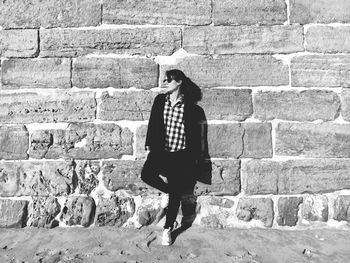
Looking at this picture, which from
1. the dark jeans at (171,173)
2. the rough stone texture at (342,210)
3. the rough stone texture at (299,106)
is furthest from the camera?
the rough stone texture at (299,106)

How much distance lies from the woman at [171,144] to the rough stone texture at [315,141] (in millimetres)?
920

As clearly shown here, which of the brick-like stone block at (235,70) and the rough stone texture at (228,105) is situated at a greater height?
the brick-like stone block at (235,70)

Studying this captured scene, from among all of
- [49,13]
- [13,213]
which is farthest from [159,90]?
[13,213]

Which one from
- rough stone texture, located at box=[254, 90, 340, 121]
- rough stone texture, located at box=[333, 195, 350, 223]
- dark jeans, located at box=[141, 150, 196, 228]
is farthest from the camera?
rough stone texture, located at box=[254, 90, 340, 121]

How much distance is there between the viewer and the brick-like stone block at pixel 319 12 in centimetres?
350

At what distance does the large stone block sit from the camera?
11.4ft

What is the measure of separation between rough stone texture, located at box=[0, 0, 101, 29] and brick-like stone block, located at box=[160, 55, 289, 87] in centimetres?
97

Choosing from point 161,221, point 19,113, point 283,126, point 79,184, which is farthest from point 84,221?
point 283,126

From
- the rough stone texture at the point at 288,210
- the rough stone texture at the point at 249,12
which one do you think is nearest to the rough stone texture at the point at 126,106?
the rough stone texture at the point at 249,12

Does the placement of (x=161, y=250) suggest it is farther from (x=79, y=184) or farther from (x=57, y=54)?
(x=57, y=54)

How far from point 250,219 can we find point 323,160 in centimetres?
96

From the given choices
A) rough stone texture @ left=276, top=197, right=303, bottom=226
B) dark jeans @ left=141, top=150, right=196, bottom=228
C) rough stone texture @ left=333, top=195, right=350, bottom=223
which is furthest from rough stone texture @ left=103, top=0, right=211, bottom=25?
rough stone texture @ left=333, top=195, right=350, bottom=223

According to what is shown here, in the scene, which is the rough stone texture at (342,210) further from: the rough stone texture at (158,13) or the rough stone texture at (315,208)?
the rough stone texture at (158,13)

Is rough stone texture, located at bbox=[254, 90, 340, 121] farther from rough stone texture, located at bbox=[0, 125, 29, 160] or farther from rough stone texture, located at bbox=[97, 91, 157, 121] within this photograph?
rough stone texture, located at bbox=[0, 125, 29, 160]
